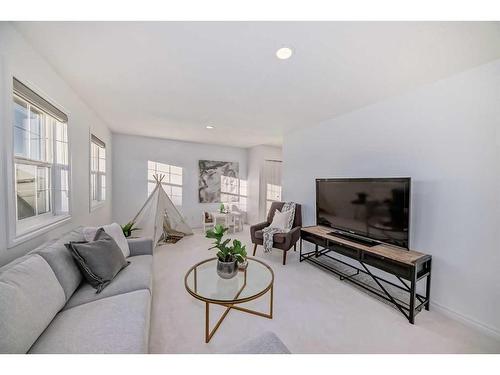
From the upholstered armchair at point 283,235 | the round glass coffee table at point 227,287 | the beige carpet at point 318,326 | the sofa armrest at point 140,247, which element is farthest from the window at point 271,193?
the sofa armrest at point 140,247

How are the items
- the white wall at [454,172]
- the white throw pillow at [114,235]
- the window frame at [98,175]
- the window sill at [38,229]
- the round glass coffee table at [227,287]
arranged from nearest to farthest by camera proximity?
the window sill at [38,229], the round glass coffee table at [227,287], the white wall at [454,172], the white throw pillow at [114,235], the window frame at [98,175]

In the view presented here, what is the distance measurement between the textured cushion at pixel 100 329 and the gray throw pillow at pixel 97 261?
23cm

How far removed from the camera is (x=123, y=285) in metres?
1.54

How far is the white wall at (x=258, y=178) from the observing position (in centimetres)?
530

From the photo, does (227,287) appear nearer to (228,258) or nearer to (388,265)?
(228,258)

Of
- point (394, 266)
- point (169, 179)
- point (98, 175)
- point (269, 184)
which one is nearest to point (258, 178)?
point (269, 184)

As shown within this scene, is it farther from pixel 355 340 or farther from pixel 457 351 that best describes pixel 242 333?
pixel 457 351

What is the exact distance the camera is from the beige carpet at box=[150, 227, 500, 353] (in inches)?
57.1

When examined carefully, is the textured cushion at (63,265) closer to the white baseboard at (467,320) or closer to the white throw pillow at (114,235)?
the white throw pillow at (114,235)

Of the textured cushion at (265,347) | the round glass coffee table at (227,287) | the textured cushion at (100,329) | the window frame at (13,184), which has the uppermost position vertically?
the window frame at (13,184)

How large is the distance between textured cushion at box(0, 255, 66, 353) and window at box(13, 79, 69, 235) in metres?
0.54

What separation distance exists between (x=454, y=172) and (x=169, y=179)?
5067 millimetres
